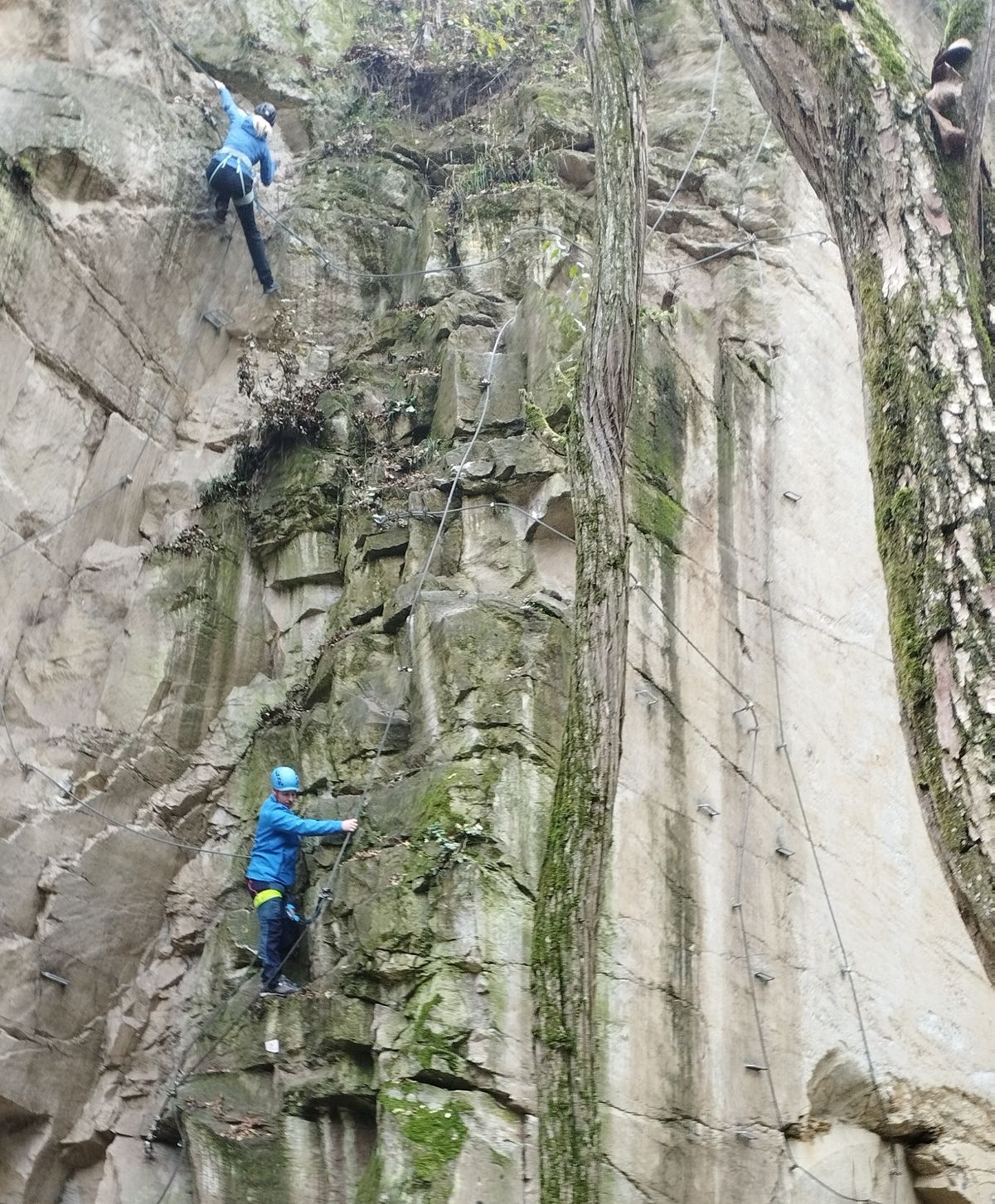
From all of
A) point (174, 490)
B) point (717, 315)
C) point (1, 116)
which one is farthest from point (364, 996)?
point (1, 116)

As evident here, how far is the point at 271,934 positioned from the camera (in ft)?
26.7

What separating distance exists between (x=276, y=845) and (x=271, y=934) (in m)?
0.59

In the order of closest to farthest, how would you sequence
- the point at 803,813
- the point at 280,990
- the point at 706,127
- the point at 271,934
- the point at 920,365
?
the point at 920,365 < the point at 280,990 < the point at 271,934 < the point at 803,813 < the point at 706,127

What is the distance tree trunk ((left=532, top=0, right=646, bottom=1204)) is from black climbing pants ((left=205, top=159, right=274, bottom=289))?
7.01 meters

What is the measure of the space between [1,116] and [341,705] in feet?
20.9

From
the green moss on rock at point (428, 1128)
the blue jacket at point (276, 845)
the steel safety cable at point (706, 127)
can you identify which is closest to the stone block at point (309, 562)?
the blue jacket at point (276, 845)

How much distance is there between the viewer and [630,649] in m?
8.16

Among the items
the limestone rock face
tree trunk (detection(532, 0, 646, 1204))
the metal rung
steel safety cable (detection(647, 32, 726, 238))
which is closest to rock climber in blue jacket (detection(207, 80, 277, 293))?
the limestone rock face

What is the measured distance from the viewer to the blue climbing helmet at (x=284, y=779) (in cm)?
843

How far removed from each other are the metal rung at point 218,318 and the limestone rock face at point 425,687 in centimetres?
3

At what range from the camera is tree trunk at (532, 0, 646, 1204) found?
13.2 feet

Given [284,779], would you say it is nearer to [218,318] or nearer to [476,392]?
[476,392]

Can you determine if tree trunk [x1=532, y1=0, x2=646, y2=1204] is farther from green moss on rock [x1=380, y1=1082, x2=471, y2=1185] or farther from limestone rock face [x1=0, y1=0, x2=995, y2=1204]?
limestone rock face [x1=0, y1=0, x2=995, y2=1204]

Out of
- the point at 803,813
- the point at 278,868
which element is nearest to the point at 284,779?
the point at 278,868
